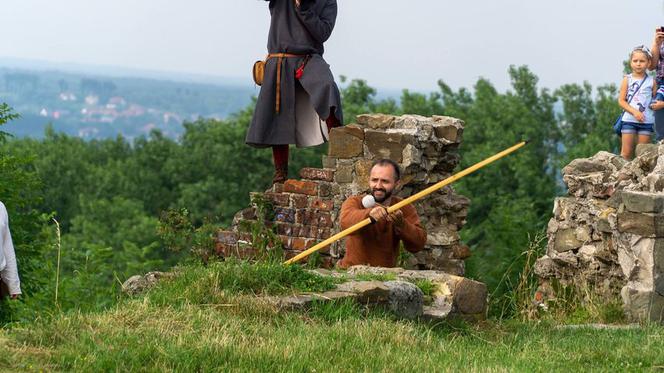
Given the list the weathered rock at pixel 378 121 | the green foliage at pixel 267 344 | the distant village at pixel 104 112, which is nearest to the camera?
the green foliage at pixel 267 344

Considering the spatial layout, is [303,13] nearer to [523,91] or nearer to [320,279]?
[320,279]

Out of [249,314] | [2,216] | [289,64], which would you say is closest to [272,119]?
[289,64]

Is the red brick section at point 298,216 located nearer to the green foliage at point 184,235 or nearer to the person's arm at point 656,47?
the green foliage at point 184,235

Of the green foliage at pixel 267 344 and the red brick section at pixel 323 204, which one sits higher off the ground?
the red brick section at pixel 323 204

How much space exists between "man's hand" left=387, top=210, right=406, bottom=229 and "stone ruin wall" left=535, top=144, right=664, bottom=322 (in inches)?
68.3

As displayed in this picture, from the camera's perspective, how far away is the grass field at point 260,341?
6.11m

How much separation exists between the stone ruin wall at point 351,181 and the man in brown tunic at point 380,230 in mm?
1512

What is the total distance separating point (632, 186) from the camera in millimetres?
9867

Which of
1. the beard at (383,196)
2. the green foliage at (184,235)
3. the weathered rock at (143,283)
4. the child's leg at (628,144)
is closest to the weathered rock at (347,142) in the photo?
the green foliage at (184,235)

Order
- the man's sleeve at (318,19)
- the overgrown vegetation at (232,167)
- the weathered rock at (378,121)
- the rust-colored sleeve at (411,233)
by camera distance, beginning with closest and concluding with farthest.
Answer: the rust-colored sleeve at (411,233)
the man's sleeve at (318,19)
the weathered rock at (378,121)
the overgrown vegetation at (232,167)

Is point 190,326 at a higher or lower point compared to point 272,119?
lower

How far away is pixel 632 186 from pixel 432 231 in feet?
5.78

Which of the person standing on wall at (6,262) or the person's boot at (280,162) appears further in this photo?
the person's boot at (280,162)

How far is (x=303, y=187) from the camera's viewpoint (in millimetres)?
10586
